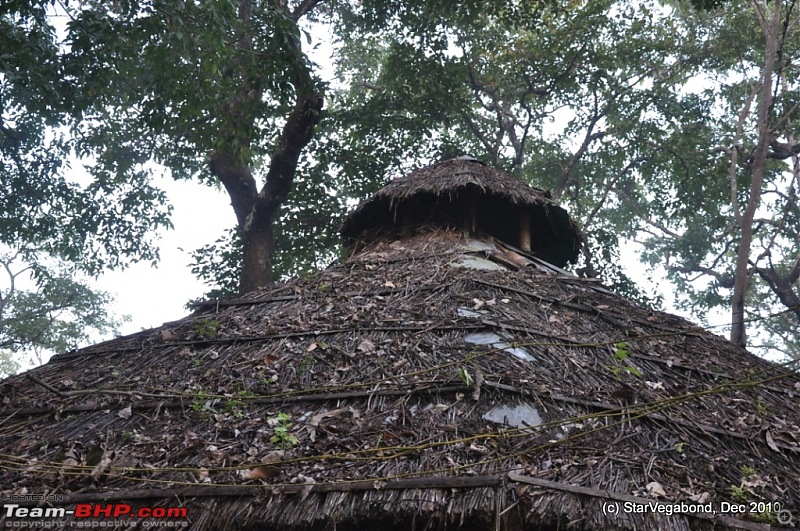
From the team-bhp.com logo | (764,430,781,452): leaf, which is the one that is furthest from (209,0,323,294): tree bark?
(764,430,781,452): leaf

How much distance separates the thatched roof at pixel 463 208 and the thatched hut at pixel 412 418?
1653 millimetres

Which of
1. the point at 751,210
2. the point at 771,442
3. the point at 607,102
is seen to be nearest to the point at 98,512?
the point at 771,442

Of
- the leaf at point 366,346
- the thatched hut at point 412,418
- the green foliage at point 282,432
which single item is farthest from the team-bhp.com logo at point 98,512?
the leaf at point 366,346

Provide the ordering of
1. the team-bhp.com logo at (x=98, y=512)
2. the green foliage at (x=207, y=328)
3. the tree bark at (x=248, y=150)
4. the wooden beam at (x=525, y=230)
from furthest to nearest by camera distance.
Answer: the tree bark at (x=248, y=150), the wooden beam at (x=525, y=230), the green foliage at (x=207, y=328), the team-bhp.com logo at (x=98, y=512)

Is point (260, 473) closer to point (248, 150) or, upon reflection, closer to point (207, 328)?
point (207, 328)

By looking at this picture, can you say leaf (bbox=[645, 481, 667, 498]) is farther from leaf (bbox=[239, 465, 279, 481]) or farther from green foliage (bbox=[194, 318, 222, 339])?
green foliage (bbox=[194, 318, 222, 339])

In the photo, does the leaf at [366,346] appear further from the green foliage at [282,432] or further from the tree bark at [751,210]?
the tree bark at [751,210]

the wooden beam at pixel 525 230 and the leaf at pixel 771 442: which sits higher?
the wooden beam at pixel 525 230

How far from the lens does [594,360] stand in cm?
431

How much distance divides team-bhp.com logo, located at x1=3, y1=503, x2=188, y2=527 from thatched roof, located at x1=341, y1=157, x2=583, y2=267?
478cm

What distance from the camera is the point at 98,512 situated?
3.23 metres

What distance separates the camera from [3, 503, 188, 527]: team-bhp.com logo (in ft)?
10.4

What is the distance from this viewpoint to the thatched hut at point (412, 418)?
3.04 meters

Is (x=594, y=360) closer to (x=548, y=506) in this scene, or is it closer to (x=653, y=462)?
(x=653, y=462)
